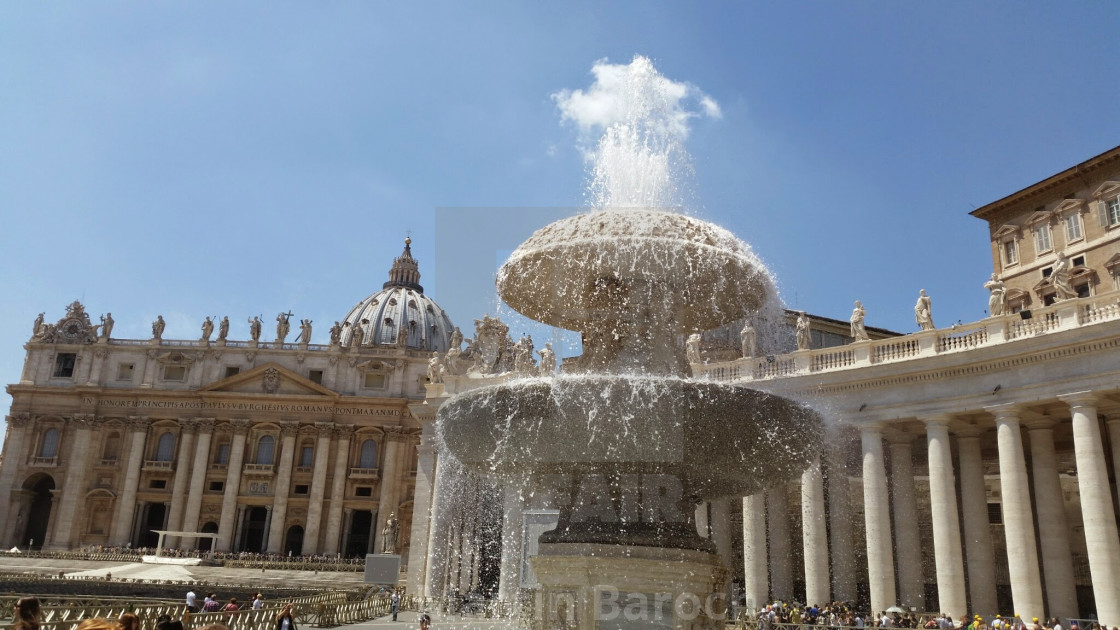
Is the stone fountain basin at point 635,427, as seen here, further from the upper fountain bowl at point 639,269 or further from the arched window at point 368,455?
the arched window at point 368,455

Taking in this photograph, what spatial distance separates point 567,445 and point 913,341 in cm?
1982

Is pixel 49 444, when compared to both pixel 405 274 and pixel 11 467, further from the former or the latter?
pixel 405 274

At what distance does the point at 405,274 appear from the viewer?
135m

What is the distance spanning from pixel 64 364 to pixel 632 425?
90.1 m

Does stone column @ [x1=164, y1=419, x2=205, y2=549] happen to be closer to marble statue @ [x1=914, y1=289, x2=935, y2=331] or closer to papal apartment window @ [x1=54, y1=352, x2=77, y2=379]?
papal apartment window @ [x1=54, y1=352, x2=77, y2=379]

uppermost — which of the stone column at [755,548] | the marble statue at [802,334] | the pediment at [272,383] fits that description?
the pediment at [272,383]

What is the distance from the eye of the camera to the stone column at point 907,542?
26.1m

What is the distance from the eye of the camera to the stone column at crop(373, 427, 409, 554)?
7931 cm

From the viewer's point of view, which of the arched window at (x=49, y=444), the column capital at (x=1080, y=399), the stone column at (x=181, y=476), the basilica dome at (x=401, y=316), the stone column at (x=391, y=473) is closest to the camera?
the column capital at (x=1080, y=399)

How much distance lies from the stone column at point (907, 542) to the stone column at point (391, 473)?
58.2 metres

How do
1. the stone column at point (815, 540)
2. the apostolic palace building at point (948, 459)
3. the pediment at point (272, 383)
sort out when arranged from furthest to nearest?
the pediment at point (272, 383) < the stone column at point (815, 540) < the apostolic palace building at point (948, 459)

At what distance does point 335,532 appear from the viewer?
78.1m

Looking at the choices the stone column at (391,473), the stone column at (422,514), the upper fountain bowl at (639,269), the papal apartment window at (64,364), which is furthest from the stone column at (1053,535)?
the papal apartment window at (64,364)

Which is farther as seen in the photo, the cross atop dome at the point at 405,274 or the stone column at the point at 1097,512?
the cross atop dome at the point at 405,274
